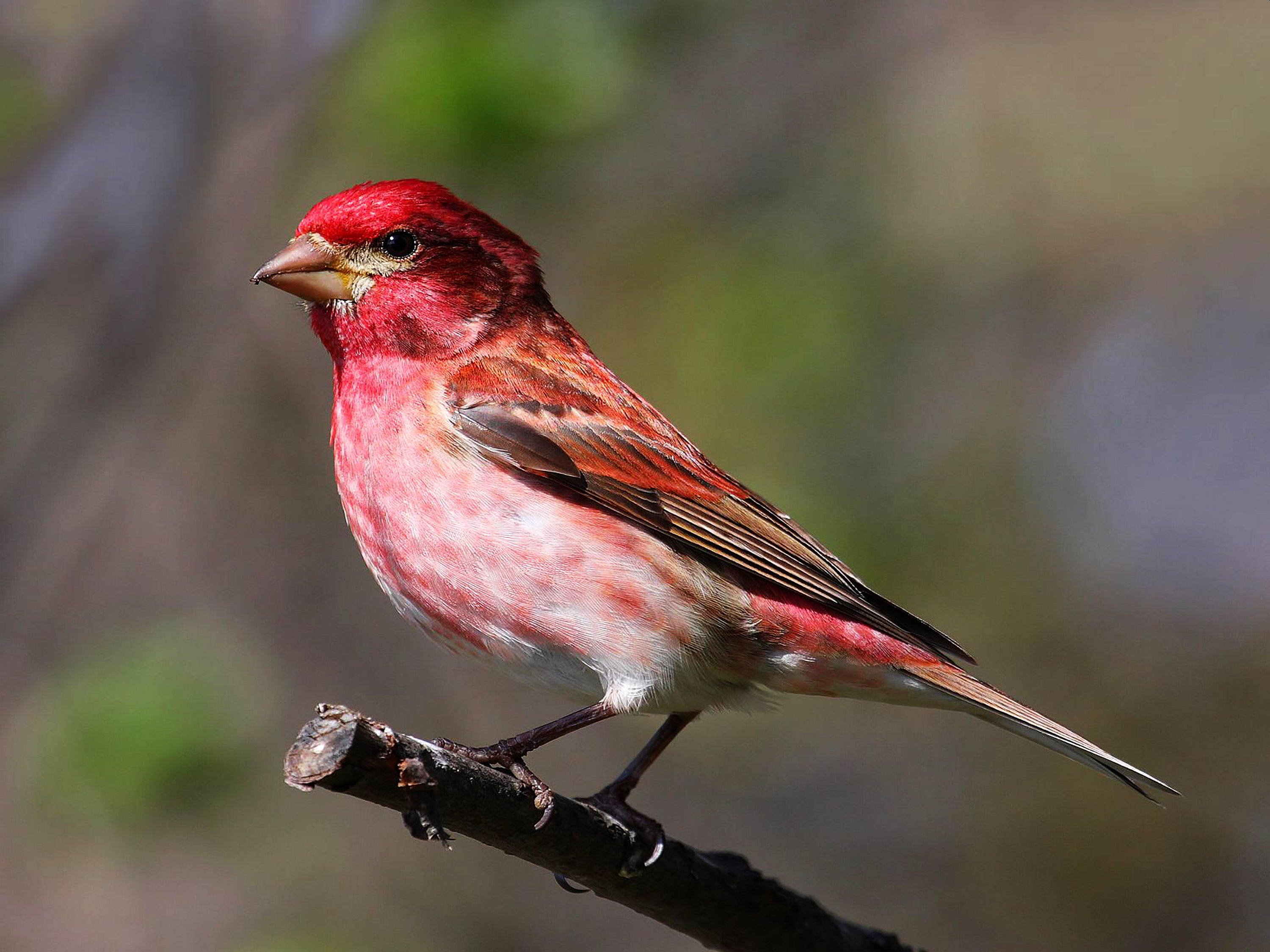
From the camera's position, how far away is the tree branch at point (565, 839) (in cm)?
338

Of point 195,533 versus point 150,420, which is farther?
point 195,533

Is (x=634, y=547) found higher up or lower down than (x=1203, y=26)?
lower down

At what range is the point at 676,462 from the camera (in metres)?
5.39

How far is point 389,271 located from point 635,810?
2.12 meters

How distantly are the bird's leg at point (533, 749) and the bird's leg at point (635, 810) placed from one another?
24 centimetres

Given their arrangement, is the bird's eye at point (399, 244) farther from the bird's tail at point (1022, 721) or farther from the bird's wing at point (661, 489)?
the bird's tail at point (1022, 721)

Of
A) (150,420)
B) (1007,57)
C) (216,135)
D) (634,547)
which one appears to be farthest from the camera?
(1007,57)

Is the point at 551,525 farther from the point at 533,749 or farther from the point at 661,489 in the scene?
the point at 533,749

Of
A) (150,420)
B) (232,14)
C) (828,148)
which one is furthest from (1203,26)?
→ (150,420)

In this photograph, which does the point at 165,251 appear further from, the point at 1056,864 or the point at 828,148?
the point at 1056,864

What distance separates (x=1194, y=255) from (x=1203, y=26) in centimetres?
175

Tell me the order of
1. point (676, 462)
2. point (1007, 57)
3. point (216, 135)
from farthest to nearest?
point (1007, 57) → point (216, 135) → point (676, 462)

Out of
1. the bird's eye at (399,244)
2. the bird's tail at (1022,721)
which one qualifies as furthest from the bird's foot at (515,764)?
the bird's eye at (399,244)

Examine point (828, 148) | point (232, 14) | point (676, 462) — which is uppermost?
point (828, 148)
